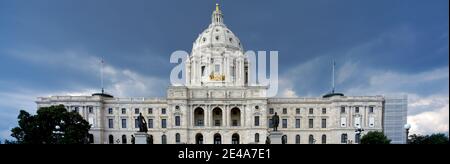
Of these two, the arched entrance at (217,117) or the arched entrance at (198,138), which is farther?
the arched entrance at (217,117)

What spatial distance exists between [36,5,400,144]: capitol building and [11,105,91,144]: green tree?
57.4 feet

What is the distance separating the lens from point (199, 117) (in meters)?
61.4

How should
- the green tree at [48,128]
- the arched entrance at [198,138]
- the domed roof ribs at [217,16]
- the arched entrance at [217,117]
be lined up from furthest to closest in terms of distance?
the domed roof ribs at [217,16], the arched entrance at [217,117], the arched entrance at [198,138], the green tree at [48,128]

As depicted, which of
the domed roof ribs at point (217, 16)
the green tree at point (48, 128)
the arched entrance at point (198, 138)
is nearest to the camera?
the green tree at point (48, 128)

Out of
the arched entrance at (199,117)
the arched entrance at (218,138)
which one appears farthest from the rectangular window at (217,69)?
the arched entrance at (218,138)

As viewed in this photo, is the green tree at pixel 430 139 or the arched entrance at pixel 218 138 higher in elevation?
the green tree at pixel 430 139

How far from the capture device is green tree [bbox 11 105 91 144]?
123 ft

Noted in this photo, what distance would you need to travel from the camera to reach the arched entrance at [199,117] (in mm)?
60778

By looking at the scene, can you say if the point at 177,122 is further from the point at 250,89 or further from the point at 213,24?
the point at 213,24

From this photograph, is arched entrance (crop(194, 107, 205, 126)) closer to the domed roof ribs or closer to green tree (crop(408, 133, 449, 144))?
the domed roof ribs

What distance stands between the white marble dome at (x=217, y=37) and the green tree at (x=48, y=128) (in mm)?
44196

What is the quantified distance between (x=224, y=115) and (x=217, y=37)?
28839 mm

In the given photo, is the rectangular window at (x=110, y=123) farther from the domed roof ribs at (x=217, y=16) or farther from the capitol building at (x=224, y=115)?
the domed roof ribs at (x=217, y=16)

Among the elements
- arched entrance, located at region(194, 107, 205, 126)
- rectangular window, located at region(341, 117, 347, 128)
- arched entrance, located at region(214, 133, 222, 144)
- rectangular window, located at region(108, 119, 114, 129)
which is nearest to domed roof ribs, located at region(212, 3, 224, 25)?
arched entrance, located at region(194, 107, 205, 126)
